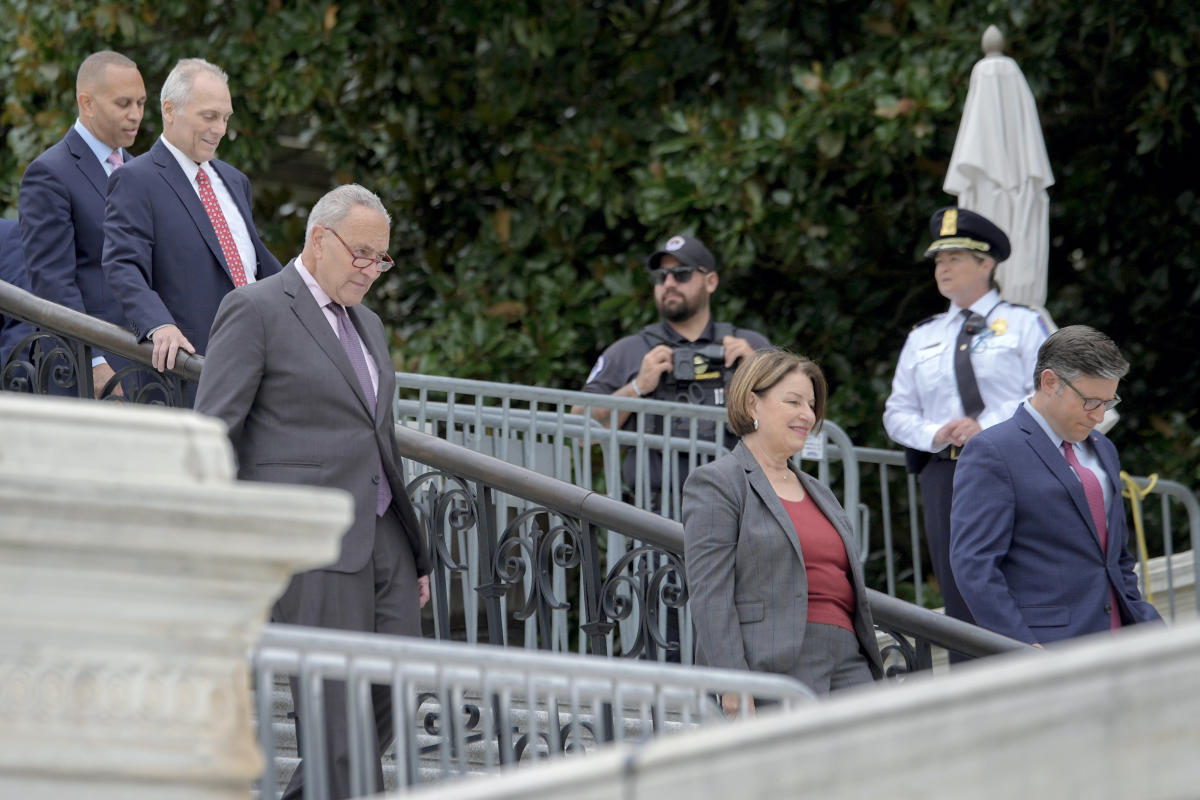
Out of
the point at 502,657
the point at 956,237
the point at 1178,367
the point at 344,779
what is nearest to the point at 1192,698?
the point at 502,657

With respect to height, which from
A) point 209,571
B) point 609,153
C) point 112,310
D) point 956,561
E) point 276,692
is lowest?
point 276,692

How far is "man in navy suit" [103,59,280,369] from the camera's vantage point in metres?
5.74

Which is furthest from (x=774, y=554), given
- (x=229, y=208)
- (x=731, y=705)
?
(x=229, y=208)

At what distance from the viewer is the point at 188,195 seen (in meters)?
5.96

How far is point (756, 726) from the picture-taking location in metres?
2.65

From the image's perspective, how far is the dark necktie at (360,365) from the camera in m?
4.98

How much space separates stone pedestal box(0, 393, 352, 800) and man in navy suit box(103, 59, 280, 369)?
115 inches

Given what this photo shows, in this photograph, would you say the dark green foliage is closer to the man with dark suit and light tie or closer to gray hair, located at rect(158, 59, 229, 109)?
the man with dark suit and light tie

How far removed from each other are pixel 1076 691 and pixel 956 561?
2.80 meters

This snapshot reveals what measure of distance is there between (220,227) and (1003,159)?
141 inches

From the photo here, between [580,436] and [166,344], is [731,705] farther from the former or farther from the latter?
[580,436]

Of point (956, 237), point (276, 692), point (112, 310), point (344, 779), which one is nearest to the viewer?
point (344, 779)

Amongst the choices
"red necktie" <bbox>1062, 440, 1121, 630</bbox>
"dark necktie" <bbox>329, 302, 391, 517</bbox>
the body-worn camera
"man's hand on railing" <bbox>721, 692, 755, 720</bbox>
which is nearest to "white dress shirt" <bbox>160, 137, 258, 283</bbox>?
"dark necktie" <bbox>329, 302, 391, 517</bbox>

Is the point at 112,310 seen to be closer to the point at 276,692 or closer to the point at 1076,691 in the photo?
the point at 276,692
